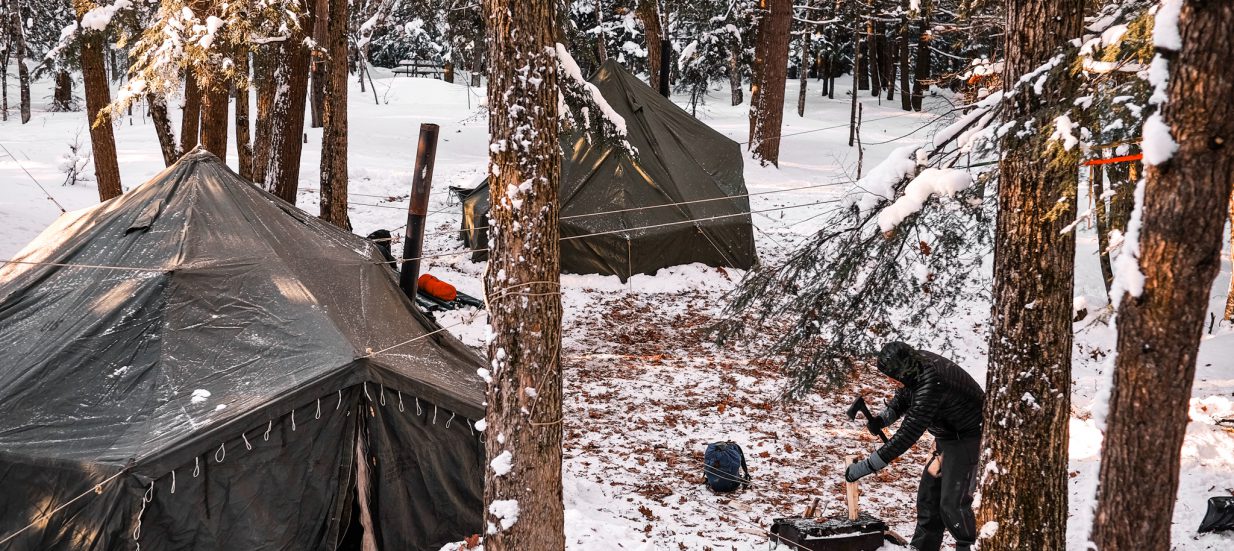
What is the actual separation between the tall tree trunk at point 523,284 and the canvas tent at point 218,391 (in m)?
1.30

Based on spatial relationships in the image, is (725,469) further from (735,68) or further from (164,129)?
(735,68)

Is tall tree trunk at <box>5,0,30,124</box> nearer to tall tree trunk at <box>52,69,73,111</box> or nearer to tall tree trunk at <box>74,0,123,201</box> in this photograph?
tall tree trunk at <box>52,69,73,111</box>

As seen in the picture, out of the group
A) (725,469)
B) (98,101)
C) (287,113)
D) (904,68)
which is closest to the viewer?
(725,469)

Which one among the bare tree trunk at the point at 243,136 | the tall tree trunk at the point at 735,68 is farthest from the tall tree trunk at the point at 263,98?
the tall tree trunk at the point at 735,68

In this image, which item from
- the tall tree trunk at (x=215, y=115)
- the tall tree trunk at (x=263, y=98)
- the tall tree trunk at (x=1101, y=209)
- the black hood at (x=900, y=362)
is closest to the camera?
the tall tree trunk at (x=1101, y=209)

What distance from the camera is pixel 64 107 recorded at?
27516mm

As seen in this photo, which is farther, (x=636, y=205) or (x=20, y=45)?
(x=20, y=45)

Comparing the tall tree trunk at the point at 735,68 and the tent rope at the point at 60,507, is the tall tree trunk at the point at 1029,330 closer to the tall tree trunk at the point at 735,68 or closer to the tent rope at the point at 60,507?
the tent rope at the point at 60,507

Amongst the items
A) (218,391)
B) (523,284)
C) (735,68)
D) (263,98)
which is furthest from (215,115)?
(735,68)

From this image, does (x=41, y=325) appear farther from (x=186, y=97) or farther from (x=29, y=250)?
(x=186, y=97)

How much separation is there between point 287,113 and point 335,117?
506 mm

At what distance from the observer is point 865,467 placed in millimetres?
5688

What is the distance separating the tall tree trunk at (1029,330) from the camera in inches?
161

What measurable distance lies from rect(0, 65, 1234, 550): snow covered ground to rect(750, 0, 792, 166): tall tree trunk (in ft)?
3.69
